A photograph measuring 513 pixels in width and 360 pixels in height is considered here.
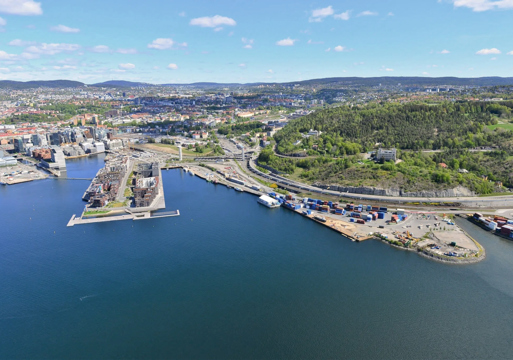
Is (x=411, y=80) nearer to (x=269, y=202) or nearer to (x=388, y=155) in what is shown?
(x=388, y=155)

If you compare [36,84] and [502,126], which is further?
[36,84]

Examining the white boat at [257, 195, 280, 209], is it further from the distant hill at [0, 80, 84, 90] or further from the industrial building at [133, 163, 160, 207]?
the distant hill at [0, 80, 84, 90]

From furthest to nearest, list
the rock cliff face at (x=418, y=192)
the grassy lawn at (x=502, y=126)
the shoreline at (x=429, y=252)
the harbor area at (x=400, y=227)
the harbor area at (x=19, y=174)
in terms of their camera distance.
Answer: the grassy lawn at (x=502, y=126) < the harbor area at (x=19, y=174) < the rock cliff face at (x=418, y=192) < the harbor area at (x=400, y=227) < the shoreline at (x=429, y=252)

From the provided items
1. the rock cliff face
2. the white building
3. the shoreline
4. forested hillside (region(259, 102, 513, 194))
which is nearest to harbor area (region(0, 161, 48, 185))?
forested hillside (region(259, 102, 513, 194))

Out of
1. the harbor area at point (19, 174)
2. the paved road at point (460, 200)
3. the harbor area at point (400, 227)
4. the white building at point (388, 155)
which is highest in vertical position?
the white building at point (388, 155)

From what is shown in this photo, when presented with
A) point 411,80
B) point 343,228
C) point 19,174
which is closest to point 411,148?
point 343,228

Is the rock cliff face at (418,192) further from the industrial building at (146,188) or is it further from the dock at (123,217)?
the industrial building at (146,188)

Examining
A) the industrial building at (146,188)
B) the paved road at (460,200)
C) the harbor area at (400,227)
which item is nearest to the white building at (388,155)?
the paved road at (460,200)

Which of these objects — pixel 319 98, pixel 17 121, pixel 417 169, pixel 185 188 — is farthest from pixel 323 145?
pixel 319 98
